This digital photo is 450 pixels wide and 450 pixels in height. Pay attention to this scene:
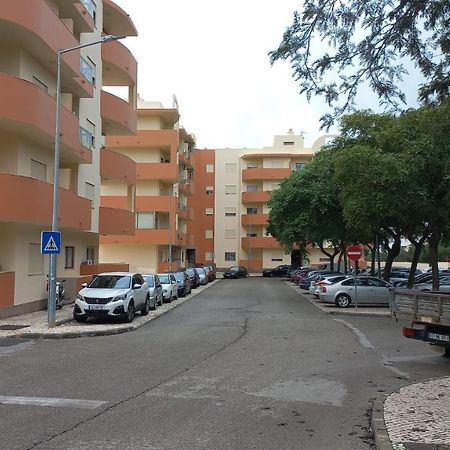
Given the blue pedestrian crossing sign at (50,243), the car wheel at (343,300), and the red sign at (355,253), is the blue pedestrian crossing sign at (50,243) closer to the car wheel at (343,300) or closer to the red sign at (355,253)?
the red sign at (355,253)

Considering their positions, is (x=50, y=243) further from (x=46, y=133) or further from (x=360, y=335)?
(x=360, y=335)

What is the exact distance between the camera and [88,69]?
86.6ft

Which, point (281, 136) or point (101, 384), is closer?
point (101, 384)

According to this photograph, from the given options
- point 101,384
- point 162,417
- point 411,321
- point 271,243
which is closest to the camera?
point 162,417

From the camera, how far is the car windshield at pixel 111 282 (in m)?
19.0

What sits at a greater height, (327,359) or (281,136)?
(281,136)

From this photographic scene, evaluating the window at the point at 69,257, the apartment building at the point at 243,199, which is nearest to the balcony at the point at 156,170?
the apartment building at the point at 243,199

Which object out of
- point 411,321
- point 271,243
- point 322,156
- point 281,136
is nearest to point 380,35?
point 411,321

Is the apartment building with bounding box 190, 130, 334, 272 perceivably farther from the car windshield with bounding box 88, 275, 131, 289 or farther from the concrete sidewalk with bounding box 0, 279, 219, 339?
the concrete sidewalk with bounding box 0, 279, 219, 339

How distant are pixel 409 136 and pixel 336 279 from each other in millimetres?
8899

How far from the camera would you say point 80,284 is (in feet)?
82.0

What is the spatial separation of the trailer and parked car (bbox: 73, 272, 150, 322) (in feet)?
29.6

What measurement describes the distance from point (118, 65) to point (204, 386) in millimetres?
24373

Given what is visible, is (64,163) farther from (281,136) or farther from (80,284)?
(281,136)
